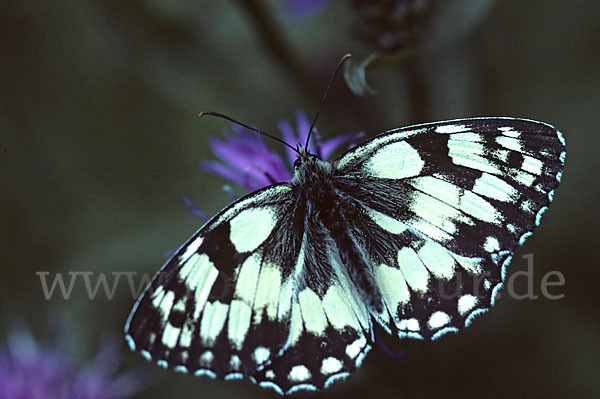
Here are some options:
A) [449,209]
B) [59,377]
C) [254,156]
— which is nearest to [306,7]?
[254,156]

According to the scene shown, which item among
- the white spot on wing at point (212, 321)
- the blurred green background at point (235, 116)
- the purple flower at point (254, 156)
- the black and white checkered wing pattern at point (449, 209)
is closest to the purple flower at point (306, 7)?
the blurred green background at point (235, 116)

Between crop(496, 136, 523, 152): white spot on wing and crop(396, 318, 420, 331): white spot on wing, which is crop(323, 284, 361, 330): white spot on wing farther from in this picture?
crop(496, 136, 523, 152): white spot on wing

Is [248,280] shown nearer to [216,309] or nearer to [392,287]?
[216,309]

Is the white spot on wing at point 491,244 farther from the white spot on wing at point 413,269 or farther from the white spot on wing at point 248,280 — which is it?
the white spot on wing at point 248,280

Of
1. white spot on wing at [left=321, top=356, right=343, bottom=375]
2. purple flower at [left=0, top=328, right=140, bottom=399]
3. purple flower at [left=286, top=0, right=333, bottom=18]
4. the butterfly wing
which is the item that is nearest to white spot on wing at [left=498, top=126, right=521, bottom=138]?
the butterfly wing

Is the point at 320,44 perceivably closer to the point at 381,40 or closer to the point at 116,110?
the point at 381,40
